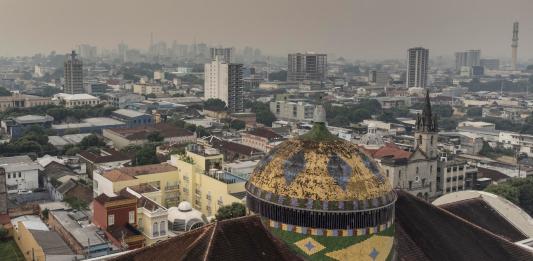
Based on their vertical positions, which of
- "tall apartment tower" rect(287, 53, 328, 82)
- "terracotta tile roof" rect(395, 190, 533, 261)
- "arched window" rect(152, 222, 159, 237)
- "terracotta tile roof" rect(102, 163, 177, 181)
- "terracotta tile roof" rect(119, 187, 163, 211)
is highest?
"tall apartment tower" rect(287, 53, 328, 82)

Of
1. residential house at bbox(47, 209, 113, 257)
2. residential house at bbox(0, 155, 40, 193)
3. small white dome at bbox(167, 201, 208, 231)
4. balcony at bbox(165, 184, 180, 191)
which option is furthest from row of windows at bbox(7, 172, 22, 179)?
small white dome at bbox(167, 201, 208, 231)

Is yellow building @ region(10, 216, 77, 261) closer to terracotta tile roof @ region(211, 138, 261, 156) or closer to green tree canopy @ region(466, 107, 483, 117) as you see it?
terracotta tile roof @ region(211, 138, 261, 156)

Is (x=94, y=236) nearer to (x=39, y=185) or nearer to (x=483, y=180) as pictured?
(x=39, y=185)

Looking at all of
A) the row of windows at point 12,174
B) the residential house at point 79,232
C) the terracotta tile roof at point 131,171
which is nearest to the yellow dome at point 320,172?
the residential house at point 79,232

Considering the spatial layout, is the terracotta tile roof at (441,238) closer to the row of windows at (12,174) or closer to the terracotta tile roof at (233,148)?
the row of windows at (12,174)

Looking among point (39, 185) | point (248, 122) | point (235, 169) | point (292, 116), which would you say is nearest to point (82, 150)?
point (39, 185)

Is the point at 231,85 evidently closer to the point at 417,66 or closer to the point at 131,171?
the point at 131,171
